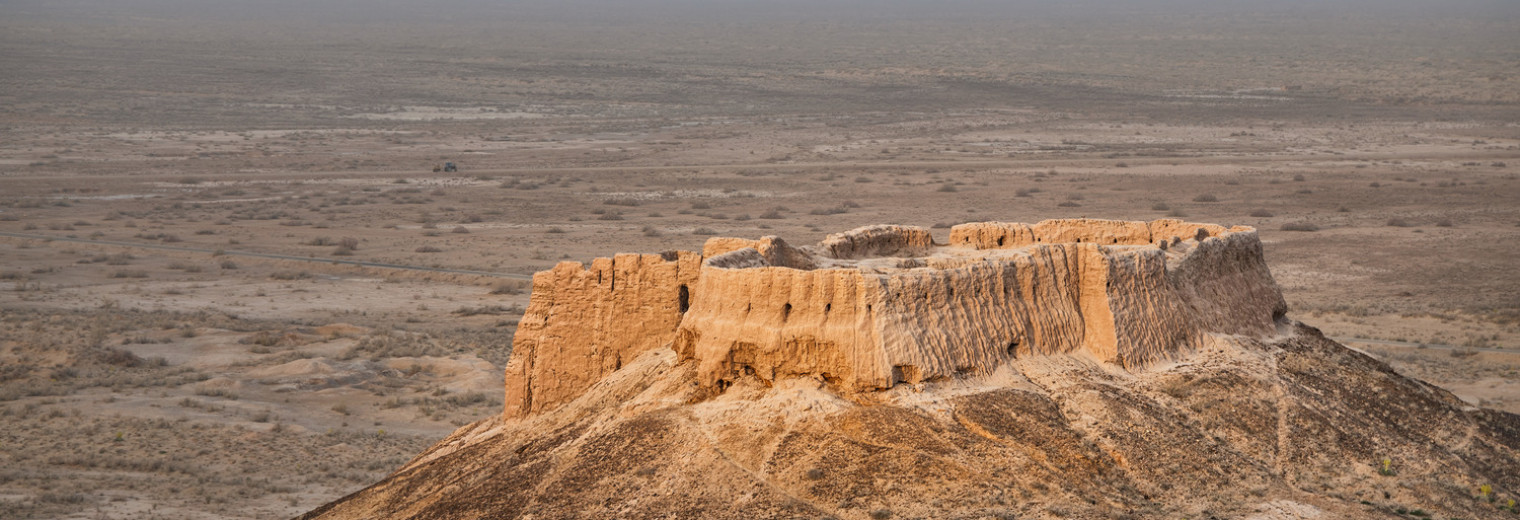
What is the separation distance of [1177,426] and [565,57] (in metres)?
→ 130

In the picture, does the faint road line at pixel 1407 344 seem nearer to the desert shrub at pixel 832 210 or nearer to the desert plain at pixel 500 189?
the desert plain at pixel 500 189

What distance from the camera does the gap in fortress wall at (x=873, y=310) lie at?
12031 mm

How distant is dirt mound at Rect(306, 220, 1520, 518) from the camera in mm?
11242

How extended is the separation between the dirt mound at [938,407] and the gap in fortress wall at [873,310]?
20 millimetres

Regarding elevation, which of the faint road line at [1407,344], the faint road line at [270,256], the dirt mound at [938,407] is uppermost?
the dirt mound at [938,407]

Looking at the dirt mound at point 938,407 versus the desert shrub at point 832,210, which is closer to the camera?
the dirt mound at point 938,407

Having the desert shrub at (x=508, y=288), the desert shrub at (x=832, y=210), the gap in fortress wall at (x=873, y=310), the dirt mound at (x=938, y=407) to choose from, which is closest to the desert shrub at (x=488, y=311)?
the desert shrub at (x=508, y=288)

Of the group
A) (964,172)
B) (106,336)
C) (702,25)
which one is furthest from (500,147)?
(702,25)

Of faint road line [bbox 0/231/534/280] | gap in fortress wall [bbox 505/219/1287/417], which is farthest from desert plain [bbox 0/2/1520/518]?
gap in fortress wall [bbox 505/219/1287/417]

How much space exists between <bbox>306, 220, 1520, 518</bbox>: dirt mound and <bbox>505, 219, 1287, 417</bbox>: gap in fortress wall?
0.02m

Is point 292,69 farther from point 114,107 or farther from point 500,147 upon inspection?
point 500,147

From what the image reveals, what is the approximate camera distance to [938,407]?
462 inches

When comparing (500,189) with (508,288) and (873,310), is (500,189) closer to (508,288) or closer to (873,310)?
(508,288)

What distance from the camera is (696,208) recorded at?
56.1 meters
